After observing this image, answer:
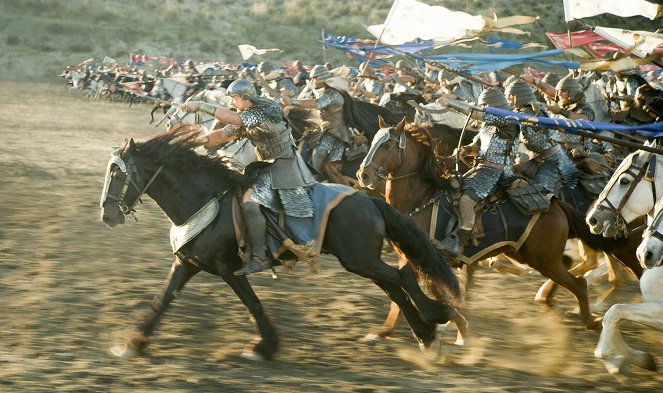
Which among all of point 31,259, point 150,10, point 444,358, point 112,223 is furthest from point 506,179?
point 150,10

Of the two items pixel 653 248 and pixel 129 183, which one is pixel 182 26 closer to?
pixel 129 183

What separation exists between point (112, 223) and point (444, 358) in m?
2.57

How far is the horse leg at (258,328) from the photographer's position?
6.80 meters

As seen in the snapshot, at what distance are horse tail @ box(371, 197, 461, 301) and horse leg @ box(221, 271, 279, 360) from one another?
42.7 inches

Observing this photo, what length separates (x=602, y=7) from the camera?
867 cm

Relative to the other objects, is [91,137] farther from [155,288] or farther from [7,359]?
[7,359]

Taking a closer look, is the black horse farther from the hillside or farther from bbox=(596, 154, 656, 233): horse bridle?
the hillside

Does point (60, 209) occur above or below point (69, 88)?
above

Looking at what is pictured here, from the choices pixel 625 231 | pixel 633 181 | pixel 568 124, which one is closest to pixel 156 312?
pixel 568 124

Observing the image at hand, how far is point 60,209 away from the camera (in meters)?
13.1

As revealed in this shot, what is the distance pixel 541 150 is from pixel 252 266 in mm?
3148

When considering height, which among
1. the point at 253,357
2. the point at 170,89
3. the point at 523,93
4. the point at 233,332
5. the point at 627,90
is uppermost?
the point at 523,93

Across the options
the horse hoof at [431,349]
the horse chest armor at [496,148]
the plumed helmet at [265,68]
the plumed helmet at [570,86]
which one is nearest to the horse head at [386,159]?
the horse chest armor at [496,148]

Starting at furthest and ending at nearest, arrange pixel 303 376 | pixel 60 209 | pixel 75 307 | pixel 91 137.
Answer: pixel 91 137 → pixel 60 209 → pixel 75 307 → pixel 303 376
